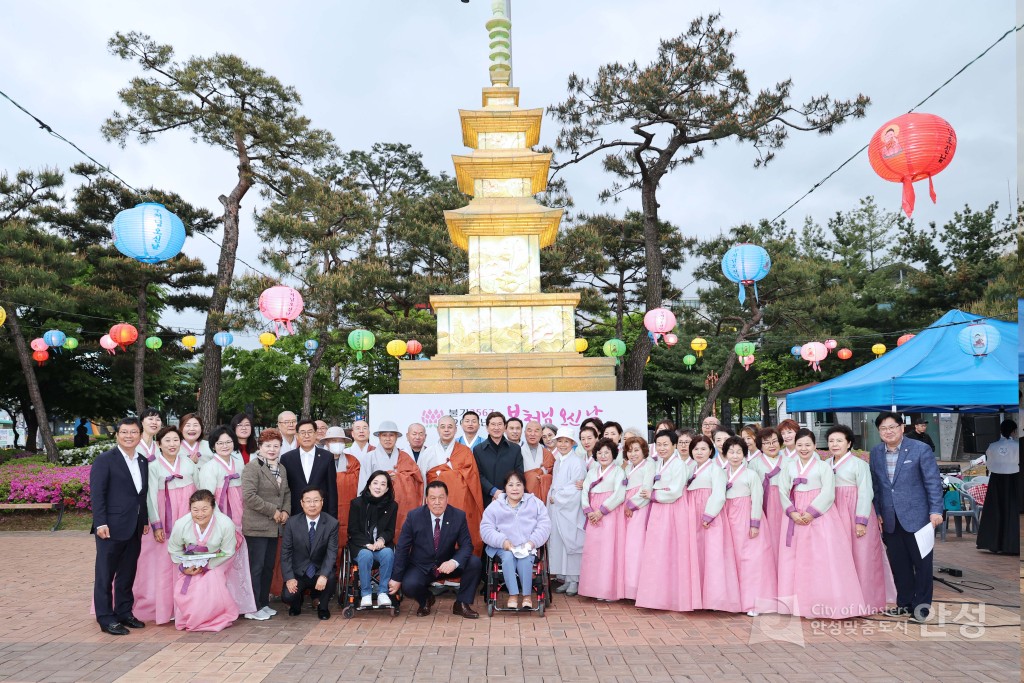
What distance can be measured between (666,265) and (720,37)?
7380mm

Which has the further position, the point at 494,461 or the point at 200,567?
the point at 494,461

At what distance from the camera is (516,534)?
6750 millimetres

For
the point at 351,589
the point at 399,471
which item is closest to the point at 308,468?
the point at 399,471

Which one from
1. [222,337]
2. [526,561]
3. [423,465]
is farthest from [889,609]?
[222,337]

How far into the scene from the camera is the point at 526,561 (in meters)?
6.65

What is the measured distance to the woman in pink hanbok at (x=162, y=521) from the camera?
21.1 ft

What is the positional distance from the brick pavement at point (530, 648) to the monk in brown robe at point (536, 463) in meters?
1.14

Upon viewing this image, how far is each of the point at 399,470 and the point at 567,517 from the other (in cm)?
168

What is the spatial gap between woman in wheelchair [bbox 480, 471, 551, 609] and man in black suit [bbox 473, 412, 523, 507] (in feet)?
2.54

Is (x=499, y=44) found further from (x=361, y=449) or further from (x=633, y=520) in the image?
(x=633, y=520)

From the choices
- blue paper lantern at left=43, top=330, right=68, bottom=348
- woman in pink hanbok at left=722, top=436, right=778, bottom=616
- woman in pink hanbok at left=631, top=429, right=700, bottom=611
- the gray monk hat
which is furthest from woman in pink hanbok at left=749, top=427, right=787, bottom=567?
blue paper lantern at left=43, top=330, right=68, bottom=348

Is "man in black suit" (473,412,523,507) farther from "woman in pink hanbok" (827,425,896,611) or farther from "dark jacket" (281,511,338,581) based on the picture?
"woman in pink hanbok" (827,425,896,611)

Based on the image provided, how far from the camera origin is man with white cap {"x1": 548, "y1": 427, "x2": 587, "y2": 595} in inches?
298

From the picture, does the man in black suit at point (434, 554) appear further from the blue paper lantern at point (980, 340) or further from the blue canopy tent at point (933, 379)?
the blue paper lantern at point (980, 340)
